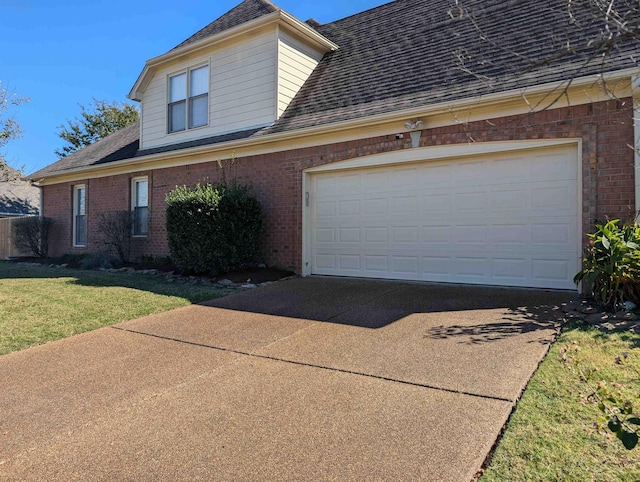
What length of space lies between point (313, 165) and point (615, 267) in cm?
582

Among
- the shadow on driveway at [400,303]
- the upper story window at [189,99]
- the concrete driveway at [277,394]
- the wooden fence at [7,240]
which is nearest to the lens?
the concrete driveway at [277,394]

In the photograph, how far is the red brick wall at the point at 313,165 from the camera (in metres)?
6.36

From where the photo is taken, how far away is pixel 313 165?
9.41 m

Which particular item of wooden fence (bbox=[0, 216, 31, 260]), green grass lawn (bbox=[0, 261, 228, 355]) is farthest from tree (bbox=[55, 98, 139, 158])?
green grass lawn (bbox=[0, 261, 228, 355])

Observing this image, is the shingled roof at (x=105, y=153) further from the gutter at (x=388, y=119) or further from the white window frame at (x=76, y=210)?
the gutter at (x=388, y=119)

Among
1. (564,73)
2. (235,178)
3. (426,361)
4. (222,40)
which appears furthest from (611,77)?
(222,40)

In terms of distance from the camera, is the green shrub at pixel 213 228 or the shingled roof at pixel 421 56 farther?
the green shrub at pixel 213 228

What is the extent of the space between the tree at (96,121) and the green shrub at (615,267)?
1407 inches

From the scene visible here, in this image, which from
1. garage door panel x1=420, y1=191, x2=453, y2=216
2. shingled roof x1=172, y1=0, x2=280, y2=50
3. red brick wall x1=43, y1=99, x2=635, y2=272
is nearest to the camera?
red brick wall x1=43, y1=99, x2=635, y2=272

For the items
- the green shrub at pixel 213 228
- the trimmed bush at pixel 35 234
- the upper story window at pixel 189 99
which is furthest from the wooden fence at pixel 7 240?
the green shrub at pixel 213 228

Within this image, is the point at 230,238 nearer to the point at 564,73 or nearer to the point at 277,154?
the point at 277,154

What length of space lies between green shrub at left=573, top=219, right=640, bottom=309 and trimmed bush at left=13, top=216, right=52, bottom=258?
16148mm

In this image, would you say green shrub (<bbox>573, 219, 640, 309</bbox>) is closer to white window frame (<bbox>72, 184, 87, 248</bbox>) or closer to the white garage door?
the white garage door

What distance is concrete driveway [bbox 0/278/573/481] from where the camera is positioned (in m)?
2.66
